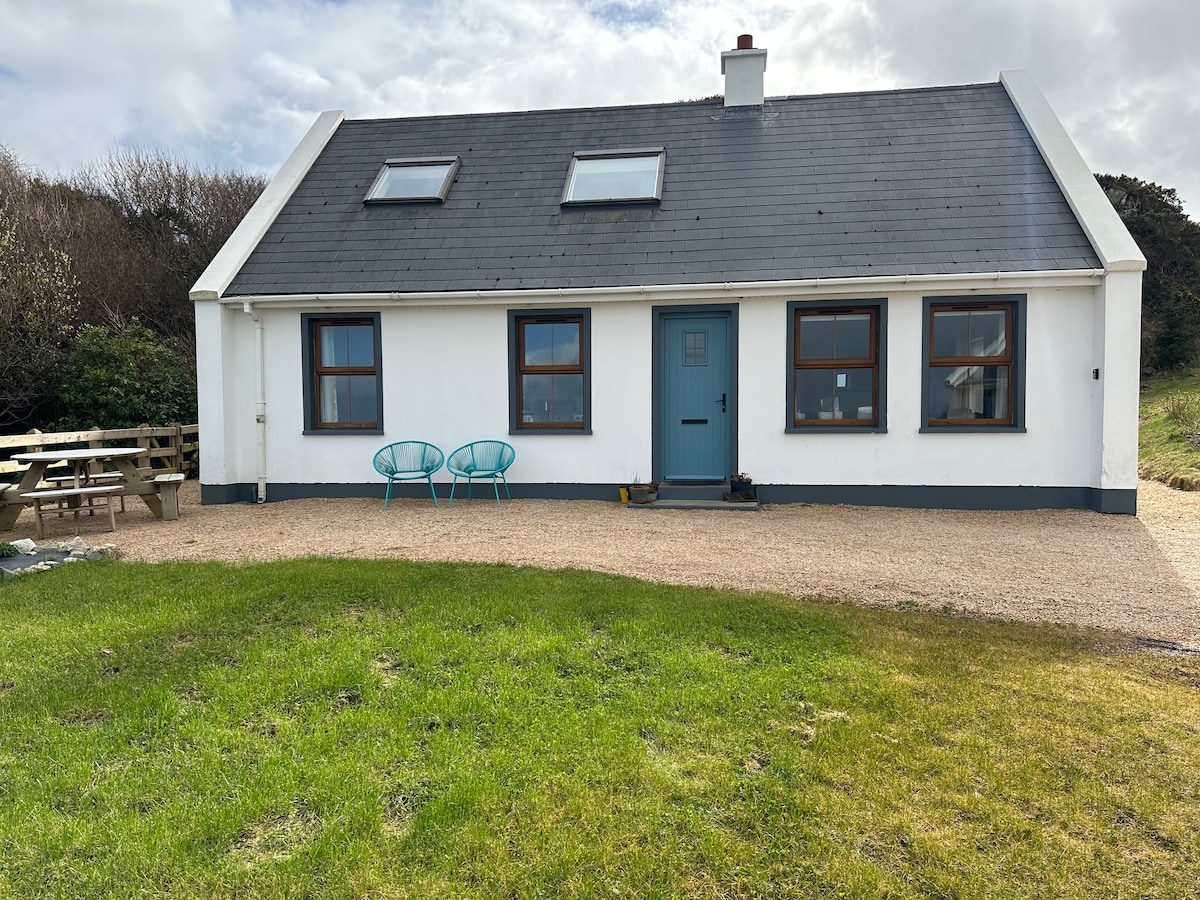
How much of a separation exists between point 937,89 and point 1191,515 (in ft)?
25.4

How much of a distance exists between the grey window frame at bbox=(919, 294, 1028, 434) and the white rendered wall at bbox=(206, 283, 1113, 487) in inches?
3.0

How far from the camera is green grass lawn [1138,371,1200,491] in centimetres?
1095

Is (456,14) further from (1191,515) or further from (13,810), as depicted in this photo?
(1191,515)

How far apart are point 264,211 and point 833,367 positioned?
8.92m

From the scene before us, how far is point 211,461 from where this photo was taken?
9.71 metres

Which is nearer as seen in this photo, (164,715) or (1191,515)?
(164,715)

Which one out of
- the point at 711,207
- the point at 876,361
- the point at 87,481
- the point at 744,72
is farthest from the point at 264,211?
the point at 876,361

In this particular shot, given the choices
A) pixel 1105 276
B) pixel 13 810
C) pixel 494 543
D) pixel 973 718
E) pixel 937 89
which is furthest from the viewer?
pixel 937 89

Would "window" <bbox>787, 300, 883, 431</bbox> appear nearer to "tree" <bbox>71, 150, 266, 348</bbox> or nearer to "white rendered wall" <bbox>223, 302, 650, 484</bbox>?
"white rendered wall" <bbox>223, 302, 650, 484</bbox>

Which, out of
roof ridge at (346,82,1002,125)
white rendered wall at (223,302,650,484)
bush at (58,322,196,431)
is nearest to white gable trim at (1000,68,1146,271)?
roof ridge at (346,82,1002,125)

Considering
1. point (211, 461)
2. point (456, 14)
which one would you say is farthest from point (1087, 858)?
point (456, 14)

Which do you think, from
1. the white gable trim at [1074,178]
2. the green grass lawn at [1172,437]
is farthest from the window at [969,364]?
the green grass lawn at [1172,437]

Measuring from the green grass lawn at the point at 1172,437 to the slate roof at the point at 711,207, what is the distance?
4.87 meters

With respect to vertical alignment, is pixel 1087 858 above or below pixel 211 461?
below
